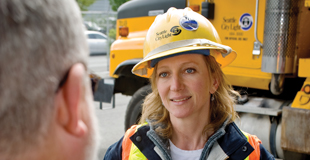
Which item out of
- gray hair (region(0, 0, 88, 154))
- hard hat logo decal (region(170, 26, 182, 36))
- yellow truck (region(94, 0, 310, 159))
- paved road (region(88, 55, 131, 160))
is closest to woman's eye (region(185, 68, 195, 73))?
hard hat logo decal (region(170, 26, 182, 36))

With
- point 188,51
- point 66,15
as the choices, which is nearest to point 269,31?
point 188,51

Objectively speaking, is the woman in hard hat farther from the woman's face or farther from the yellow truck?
the yellow truck

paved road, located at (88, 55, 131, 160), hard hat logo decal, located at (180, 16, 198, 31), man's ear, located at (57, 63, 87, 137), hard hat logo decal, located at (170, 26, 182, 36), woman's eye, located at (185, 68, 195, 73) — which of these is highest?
hard hat logo decal, located at (180, 16, 198, 31)

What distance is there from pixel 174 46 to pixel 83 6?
84.0ft

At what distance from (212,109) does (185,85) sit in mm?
287

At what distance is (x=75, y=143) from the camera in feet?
2.51

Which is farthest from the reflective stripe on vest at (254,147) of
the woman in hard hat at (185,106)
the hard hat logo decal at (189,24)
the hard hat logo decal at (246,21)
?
the hard hat logo decal at (246,21)

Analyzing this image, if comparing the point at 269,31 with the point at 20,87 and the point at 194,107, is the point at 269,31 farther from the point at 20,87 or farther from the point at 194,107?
the point at 20,87

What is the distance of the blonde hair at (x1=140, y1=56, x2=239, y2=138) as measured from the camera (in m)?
1.89

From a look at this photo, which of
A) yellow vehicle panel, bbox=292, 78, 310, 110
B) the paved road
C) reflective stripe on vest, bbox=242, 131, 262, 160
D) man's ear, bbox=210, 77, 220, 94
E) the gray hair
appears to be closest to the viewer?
the gray hair

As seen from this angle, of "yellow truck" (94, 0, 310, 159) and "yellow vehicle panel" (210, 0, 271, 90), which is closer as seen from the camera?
"yellow truck" (94, 0, 310, 159)

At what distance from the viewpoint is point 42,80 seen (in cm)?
69

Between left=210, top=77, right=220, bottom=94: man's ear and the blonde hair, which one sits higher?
left=210, top=77, right=220, bottom=94: man's ear

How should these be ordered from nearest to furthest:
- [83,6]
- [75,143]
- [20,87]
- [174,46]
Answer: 1. [20,87]
2. [75,143]
3. [174,46]
4. [83,6]
